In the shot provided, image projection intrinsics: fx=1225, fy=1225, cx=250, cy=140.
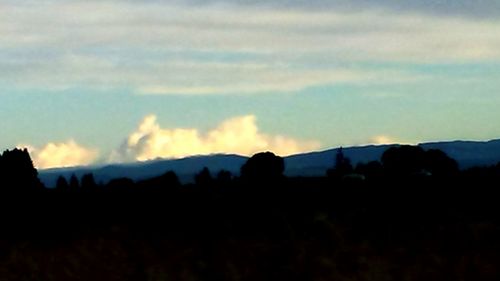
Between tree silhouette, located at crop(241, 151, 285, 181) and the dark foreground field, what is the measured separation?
1.17 meters

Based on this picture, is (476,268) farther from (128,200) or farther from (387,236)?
(128,200)

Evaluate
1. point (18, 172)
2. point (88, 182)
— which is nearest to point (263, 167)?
point (88, 182)

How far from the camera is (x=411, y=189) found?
16.6m

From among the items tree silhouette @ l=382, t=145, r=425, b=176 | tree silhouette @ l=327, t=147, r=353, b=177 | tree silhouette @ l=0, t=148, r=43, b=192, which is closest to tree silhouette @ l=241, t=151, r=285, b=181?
tree silhouette @ l=327, t=147, r=353, b=177

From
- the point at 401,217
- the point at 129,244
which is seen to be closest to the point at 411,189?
the point at 401,217

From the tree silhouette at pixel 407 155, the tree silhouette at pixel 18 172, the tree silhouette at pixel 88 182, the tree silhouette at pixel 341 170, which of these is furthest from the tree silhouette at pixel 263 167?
the tree silhouette at pixel 407 155

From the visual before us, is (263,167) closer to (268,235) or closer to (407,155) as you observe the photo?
(268,235)

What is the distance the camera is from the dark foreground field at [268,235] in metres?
14.5

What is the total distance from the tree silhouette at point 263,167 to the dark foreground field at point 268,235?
3.83 ft

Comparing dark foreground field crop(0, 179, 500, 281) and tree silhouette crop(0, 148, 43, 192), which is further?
tree silhouette crop(0, 148, 43, 192)

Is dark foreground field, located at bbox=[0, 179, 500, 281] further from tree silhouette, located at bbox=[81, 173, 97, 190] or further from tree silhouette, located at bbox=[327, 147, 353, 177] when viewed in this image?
tree silhouette, located at bbox=[327, 147, 353, 177]

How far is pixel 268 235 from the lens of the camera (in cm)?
1600

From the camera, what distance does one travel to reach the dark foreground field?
14.5 metres

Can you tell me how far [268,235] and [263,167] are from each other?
8.16 meters
